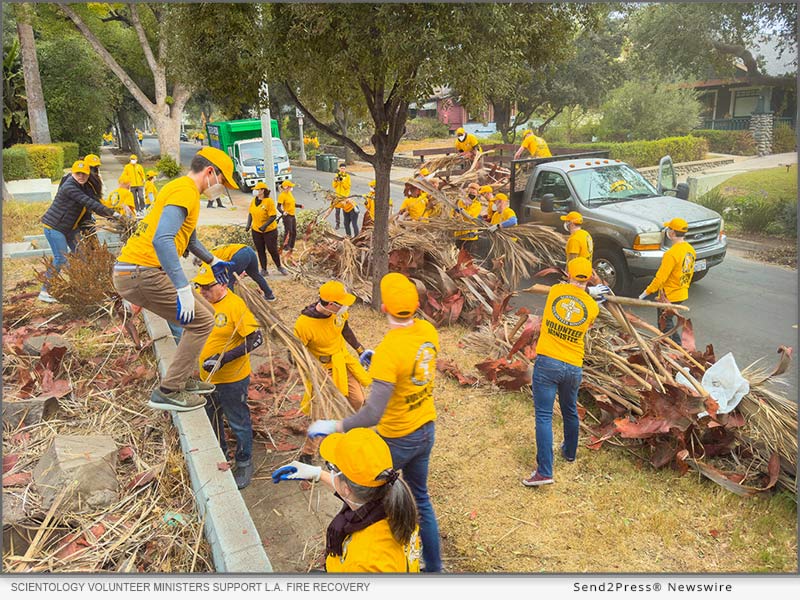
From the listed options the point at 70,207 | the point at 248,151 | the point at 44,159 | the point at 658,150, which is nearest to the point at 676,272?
the point at 70,207

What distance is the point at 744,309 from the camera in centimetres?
807

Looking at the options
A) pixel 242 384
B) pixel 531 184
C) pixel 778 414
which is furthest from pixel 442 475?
pixel 531 184

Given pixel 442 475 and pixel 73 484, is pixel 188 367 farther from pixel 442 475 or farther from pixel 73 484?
pixel 442 475

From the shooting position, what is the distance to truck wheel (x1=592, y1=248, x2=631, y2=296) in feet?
26.8

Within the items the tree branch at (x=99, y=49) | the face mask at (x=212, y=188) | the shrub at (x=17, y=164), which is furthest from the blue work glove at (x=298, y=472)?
the tree branch at (x=99, y=49)

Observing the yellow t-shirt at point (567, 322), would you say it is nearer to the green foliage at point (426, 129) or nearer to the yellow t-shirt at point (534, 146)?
the yellow t-shirt at point (534, 146)

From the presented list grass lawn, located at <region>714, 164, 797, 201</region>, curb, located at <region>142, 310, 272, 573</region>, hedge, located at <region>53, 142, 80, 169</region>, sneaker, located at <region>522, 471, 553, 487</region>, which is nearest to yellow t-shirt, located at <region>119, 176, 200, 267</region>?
curb, located at <region>142, 310, 272, 573</region>

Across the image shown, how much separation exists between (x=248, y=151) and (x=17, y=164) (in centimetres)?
762

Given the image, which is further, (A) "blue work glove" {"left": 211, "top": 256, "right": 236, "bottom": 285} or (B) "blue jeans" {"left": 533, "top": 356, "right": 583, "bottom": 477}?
(A) "blue work glove" {"left": 211, "top": 256, "right": 236, "bottom": 285}

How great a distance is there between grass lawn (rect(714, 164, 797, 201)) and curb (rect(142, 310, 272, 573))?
10.4 meters

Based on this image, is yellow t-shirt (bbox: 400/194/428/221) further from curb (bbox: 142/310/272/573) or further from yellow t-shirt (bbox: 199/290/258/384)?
curb (bbox: 142/310/272/573)

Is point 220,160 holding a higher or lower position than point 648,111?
lower

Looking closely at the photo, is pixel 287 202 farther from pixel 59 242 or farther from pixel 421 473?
pixel 421 473

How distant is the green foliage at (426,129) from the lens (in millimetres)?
31609
